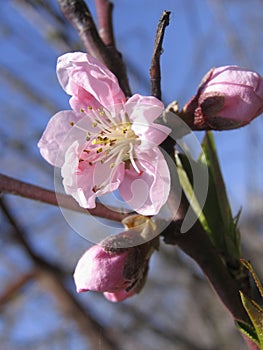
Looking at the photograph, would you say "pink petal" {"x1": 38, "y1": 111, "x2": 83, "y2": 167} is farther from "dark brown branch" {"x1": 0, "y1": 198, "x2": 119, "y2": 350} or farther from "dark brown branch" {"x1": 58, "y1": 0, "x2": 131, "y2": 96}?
"dark brown branch" {"x1": 0, "y1": 198, "x2": 119, "y2": 350}

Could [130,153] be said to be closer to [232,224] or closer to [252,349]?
[232,224]

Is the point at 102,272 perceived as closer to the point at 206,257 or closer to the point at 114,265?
the point at 114,265

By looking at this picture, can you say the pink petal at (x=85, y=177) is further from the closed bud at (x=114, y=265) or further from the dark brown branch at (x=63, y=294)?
the dark brown branch at (x=63, y=294)

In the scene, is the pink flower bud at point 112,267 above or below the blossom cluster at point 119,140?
below

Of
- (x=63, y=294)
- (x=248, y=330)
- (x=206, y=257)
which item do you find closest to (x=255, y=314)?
(x=248, y=330)

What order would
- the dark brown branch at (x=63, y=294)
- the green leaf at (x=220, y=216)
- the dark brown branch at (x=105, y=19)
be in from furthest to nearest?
the dark brown branch at (x=63, y=294) < the dark brown branch at (x=105, y=19) < the green leaf at (x=220, y=216)

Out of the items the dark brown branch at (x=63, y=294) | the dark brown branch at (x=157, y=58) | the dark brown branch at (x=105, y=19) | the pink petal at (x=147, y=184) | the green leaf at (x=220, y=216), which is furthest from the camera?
the dark brown branch at (x=63, y=294)

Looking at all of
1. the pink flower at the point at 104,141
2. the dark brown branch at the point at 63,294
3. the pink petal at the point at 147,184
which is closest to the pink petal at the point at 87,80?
the pink flower at the point at 104,141
